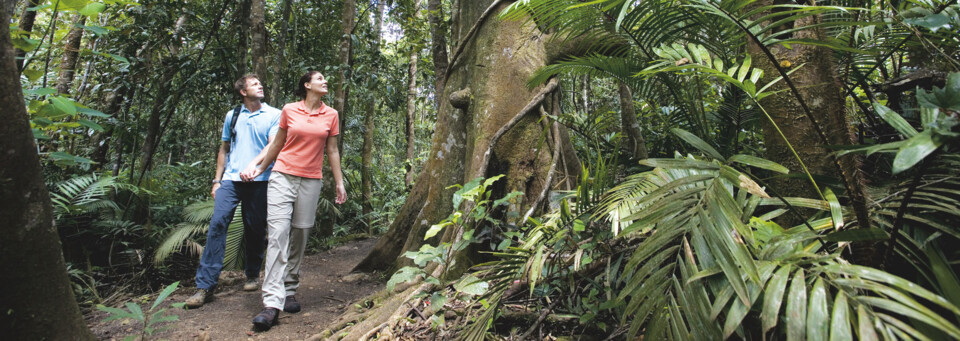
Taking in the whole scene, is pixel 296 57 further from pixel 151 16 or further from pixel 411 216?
pixel 411 216

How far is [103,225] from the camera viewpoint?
14.8 feet

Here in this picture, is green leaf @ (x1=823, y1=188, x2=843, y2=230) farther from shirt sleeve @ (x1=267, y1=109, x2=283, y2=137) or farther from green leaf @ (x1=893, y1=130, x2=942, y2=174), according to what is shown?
shirt sleeve @ (x1=267, y1=109, x2=283, y2=137)

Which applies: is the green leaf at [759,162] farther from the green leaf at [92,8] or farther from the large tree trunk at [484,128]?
the green leaf at [92,8]

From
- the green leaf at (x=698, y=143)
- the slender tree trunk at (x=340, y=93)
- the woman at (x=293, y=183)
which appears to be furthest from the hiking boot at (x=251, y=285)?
the green leaf at (x=698, y=143)

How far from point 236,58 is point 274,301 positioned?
212 inches

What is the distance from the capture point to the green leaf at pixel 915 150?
0.79 meters

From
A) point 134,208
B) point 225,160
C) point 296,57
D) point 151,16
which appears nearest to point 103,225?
point 134,208

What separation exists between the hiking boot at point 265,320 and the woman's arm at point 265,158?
113 cm

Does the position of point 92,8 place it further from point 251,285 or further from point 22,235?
point 251,285

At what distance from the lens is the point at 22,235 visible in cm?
141

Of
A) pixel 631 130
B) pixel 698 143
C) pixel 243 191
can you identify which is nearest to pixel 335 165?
pixel 243 191

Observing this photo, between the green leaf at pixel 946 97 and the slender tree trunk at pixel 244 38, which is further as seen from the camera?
the slender tree trunk at pixel 244 38

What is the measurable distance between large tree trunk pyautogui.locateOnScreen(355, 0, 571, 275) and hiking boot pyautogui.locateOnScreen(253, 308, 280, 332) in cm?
93

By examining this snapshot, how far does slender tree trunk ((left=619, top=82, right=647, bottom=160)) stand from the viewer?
120 inches
